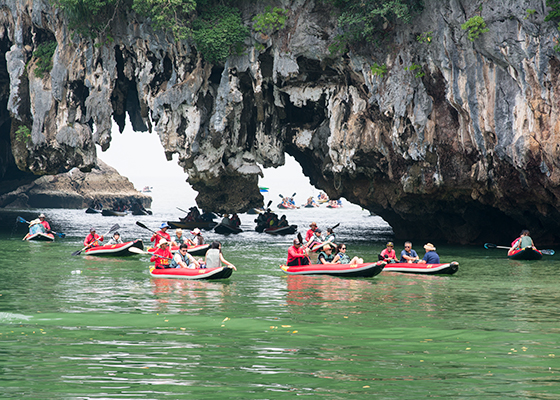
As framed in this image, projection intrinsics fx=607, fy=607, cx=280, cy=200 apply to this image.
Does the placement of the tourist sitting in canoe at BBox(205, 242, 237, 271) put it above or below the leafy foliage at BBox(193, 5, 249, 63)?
below

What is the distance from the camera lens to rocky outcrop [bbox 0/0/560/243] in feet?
78.2

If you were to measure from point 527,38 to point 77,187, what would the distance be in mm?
76656

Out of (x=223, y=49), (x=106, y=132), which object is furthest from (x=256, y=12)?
(x=106, y=132)

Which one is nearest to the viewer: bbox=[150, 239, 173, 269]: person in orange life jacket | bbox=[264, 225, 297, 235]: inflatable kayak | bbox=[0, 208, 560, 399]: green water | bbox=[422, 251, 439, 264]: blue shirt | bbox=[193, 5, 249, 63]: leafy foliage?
bbox=[0, 208, 560, 399]: green water

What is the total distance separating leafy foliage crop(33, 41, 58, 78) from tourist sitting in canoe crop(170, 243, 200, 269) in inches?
831

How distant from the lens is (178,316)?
1181 centimetres

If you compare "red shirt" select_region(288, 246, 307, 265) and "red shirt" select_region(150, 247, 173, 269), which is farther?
"red shirt" select_region(288, 246, 307, 265)

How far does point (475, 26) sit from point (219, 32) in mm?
12849

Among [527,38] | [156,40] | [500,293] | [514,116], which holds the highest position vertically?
[156,40]

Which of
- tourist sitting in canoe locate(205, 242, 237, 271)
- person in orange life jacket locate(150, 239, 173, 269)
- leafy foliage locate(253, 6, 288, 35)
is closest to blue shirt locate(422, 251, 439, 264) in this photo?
tourist sitting in canoe locate(205, 242, 237, 271)

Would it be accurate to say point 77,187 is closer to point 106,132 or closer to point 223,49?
point 106,132

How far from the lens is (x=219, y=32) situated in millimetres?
30516

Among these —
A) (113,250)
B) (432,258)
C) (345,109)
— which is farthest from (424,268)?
(345,109)

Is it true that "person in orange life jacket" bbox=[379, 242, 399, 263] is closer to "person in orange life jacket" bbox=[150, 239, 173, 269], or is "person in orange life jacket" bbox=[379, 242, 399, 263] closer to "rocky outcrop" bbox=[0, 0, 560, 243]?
"rocky outcrop" bbox=[0, 0, 560, 243]
